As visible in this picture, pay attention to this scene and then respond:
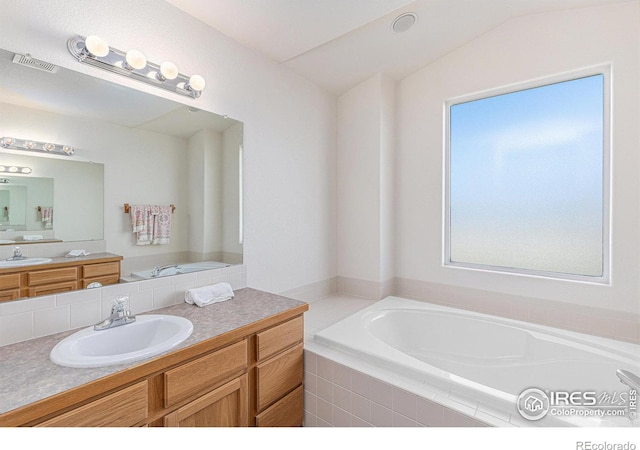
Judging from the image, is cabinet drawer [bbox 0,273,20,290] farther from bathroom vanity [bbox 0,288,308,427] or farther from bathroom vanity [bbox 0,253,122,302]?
bathroom vanity [bbox 0,288,308,427]

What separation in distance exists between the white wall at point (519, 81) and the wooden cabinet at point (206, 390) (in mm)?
1517

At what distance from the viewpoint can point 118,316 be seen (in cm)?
134

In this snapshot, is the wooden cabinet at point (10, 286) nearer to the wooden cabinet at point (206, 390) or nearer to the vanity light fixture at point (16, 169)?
the vanity light fixture at point (16, 169)

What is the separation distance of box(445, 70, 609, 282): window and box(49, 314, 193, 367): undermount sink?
2223 mm

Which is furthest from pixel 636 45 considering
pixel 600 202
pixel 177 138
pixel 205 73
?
pixel 177 138

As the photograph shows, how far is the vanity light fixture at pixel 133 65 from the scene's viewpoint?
1.32 metres

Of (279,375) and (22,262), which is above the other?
(22,262)

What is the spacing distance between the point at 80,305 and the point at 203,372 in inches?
26.6

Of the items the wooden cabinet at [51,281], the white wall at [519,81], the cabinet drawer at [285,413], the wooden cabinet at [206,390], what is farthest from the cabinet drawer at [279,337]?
the white wall at [519,81]

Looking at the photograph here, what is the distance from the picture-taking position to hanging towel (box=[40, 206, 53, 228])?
51.3 inches

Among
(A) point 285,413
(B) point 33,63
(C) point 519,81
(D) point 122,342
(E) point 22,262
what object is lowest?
(A) point 285,413

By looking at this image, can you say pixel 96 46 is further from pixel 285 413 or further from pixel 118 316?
pixel 285 413

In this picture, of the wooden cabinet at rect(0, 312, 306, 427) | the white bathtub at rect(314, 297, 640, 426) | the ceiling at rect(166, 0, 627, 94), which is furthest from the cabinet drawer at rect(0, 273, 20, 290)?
the ceiling at rect(166, 0, 627, 94)

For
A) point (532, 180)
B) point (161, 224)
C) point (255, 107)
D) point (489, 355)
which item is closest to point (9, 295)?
point (161, 224)
